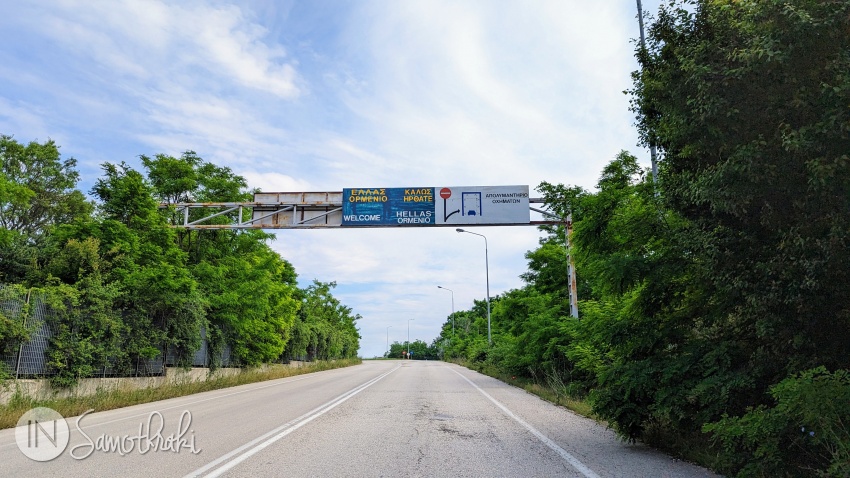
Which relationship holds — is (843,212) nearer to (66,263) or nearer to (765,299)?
(765,299)

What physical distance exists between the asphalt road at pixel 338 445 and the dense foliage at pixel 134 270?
3859 mm

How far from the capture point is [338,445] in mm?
8125

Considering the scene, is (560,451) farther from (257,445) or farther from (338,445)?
(257,445)

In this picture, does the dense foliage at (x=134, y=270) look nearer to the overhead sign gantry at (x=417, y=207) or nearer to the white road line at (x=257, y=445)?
the overhead sign gantry at (x=417, y=207)

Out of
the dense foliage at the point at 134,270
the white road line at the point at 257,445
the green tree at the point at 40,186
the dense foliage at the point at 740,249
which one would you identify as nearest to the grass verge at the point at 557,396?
the dense foliage at the point at 740,249

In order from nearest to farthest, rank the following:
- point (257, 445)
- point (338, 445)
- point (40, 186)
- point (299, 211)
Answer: point (257, 445)
point (338, 445)
point (299, 211)
point (40, 186)

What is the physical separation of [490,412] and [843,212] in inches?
370

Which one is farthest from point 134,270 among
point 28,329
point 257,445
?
point 257,445

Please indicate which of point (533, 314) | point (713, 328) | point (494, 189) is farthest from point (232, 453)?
point (533, 314)

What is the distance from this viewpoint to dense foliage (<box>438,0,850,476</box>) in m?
5.19

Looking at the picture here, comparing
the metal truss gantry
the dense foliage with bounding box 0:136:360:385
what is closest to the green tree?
the dense foliage with bounding box 0:136:360:385

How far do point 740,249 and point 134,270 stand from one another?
61.4 ft

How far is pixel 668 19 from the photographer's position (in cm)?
775

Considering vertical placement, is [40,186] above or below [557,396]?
above
